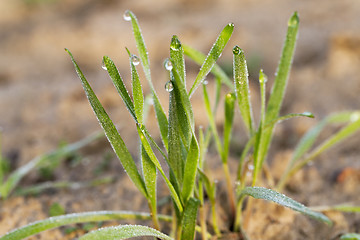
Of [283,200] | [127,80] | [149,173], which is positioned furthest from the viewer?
[127,80]

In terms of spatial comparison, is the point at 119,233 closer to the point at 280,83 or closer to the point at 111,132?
the point at 111,132

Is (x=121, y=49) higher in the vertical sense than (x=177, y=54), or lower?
higher

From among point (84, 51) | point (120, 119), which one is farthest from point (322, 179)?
point (84, 51)

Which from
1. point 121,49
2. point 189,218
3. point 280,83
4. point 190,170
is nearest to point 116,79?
point 190,170

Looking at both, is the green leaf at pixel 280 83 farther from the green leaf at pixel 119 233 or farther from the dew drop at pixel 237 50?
the green leaf at pixel 119 233

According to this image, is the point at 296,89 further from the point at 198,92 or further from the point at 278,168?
the point at 278,168

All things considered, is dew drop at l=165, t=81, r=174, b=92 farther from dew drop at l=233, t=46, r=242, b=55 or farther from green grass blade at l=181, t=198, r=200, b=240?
green grass blade at l=181, t=198, r=200, b=240
